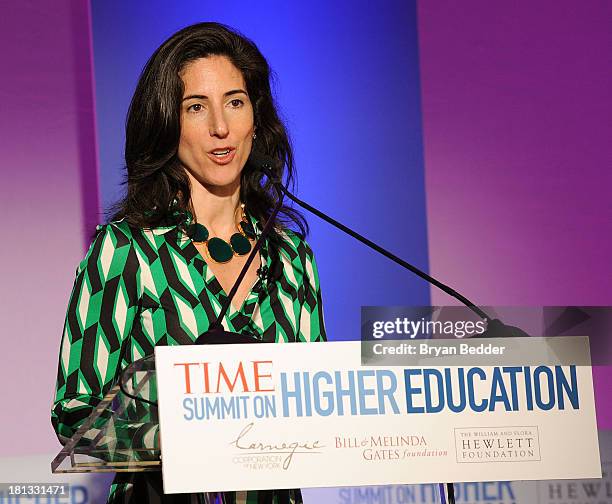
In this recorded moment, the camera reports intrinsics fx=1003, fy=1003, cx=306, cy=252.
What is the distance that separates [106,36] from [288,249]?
1.21m

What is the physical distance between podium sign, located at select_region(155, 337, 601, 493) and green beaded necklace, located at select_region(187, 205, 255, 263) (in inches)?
26.4

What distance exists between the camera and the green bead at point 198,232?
1.76 m

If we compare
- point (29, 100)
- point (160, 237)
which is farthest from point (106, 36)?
point (160, 237)

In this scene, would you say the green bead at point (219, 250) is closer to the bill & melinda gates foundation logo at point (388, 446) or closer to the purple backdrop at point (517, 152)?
the bill & melinda gates foundation logo at point (388, 446)

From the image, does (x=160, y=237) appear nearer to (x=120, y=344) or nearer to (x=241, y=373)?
(x=120, y=344)

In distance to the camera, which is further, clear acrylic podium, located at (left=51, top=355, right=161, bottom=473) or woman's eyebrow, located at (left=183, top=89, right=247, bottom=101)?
woman's eyebrow, located at (left=183, top=89, right=247, bottom=101)

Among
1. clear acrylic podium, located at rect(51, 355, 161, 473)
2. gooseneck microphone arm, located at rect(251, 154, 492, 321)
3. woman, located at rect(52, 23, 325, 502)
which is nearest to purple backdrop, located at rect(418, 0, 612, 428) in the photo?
woman, located at rect(52, 23, 325, 502)

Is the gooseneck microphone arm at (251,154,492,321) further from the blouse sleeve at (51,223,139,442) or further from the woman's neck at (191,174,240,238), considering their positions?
the blouse sleeve at (51,223,139,442)

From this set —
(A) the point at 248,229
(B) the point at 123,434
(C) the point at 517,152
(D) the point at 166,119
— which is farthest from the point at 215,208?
(C) the point at 517,152

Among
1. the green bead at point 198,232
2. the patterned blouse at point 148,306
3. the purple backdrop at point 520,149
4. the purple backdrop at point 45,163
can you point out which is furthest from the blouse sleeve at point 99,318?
the purple backdrop at point 520,149

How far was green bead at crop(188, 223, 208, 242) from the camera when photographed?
1.76m

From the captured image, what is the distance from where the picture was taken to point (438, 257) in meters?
2.97

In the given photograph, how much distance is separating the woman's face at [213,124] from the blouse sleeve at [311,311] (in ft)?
0.74

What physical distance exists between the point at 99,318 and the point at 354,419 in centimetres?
58
